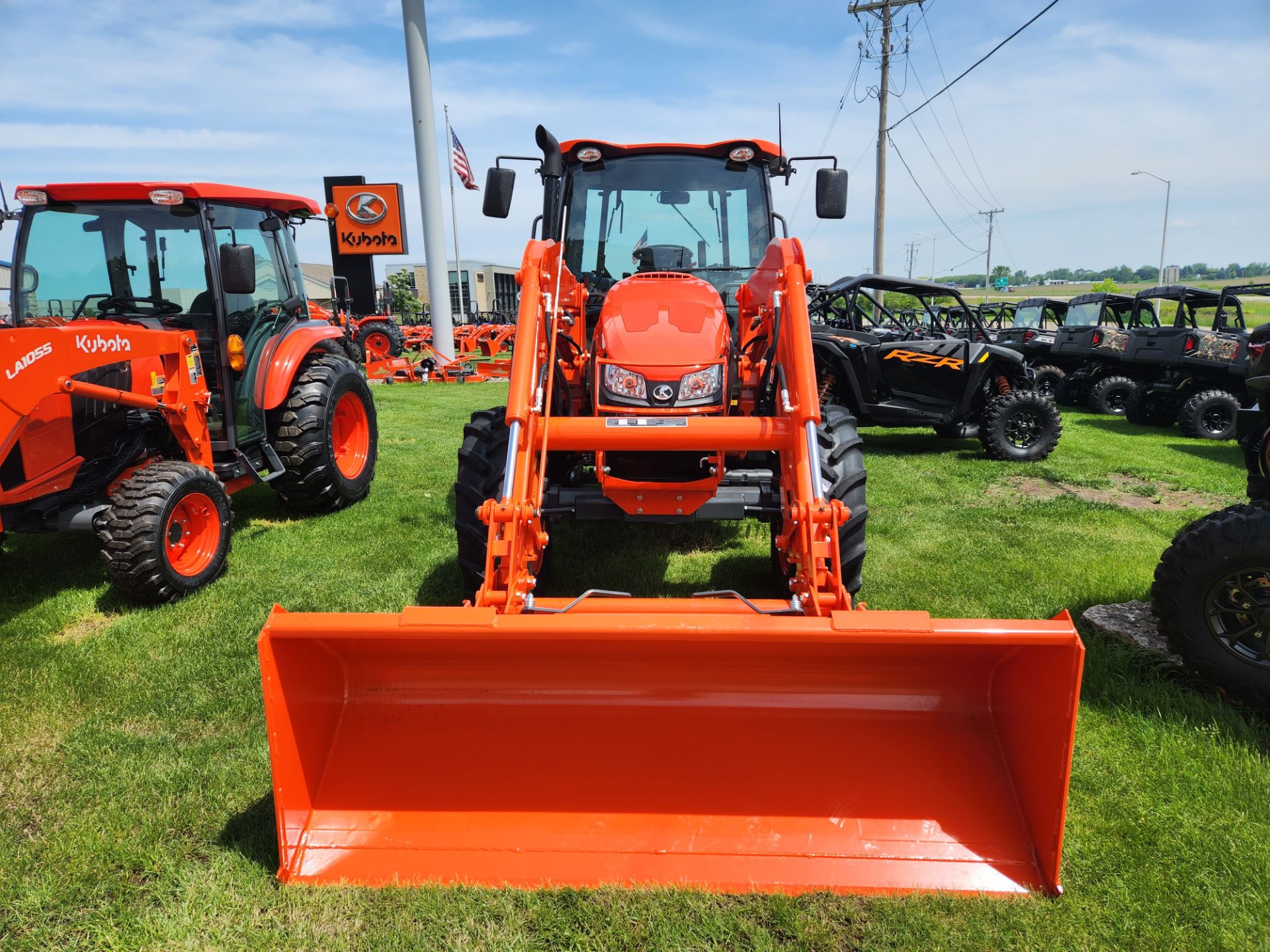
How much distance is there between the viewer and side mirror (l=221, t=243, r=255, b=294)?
15.6 ft

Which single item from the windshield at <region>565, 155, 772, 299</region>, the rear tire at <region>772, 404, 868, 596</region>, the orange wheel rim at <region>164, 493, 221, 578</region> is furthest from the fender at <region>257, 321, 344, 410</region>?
the rear tire at <region>772, 404, 868, 596</region>

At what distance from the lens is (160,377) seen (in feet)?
15.6

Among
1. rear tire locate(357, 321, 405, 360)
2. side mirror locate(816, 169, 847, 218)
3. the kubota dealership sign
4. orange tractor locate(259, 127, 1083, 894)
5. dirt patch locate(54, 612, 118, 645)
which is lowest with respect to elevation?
dirt patch locate(54, 612, 118, 645)

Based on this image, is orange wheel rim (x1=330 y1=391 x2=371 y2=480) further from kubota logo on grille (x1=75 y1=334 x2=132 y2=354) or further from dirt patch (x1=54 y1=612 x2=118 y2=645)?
dirt patch (x1=54 y1=612 x2=118 y2=645)

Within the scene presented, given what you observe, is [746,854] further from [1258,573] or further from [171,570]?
[171,570]

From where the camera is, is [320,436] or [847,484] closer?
[847,484]

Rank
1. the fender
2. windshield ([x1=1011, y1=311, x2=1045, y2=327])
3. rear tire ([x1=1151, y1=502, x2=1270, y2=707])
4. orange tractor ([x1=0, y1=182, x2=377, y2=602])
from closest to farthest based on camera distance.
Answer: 1. rear tire ([x1=1151, y1=502, x2=1270, y2=707])
2. orange tractor ([x1=0, y1=182, x2=377, y2=602])
3. the fender
4. windshield ([x1=1011, y1=311, x2=1045, y2=327])

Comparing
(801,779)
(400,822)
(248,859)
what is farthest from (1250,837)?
(248,859)

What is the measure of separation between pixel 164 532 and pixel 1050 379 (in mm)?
13605

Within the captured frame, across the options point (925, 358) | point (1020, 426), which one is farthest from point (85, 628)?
point (1020, 426)

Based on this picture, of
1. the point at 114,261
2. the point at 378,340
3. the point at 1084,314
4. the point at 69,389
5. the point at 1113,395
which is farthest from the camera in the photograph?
the point at 378,340

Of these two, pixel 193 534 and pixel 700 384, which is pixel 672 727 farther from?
pixel 193 534

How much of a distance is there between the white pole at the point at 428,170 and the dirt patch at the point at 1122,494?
1338 cm

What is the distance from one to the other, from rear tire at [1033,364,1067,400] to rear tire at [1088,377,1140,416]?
729 millimetres
